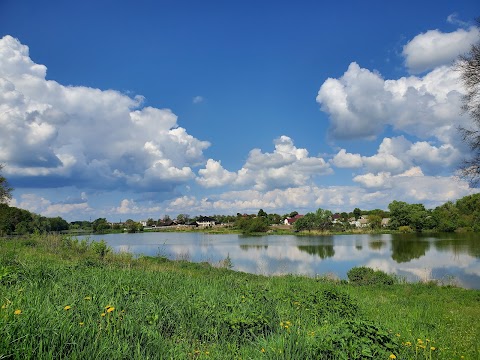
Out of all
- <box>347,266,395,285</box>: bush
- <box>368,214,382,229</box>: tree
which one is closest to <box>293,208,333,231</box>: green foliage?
<box>368,214,382,229</box>: tree

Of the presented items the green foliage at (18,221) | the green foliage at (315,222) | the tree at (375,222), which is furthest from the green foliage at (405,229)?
the green foliage at (18,221)

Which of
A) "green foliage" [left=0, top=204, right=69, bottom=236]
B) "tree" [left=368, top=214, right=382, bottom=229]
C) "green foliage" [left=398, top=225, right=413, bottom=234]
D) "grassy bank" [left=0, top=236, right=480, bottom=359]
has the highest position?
"green foliage" [left=0, top=204, right=69, bottom=236]

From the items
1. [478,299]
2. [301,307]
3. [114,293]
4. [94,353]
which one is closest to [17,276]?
[114,293]

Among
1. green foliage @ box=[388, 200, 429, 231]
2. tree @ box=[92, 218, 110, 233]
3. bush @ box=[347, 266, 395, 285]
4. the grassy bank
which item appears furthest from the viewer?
tree @ box=[92, 218, 110, 233]

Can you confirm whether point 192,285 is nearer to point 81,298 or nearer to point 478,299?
point 81,298

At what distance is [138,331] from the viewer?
5262mm

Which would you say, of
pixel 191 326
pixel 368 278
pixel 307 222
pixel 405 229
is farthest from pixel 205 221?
pixel 191 326

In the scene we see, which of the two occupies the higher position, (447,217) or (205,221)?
(447,217)

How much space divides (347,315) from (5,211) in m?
64.1

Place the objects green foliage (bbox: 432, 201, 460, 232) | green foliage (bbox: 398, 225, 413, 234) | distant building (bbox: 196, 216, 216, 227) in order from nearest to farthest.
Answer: green foliage (bbox: 432, 201, 460, 232), green foliage (bbox: 398, 225, 413, 234), distant building (bbox: 196, 216, 216, 227)

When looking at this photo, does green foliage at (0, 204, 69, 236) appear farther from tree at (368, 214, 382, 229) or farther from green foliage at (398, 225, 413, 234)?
tree at (368, 214, 382, 229)

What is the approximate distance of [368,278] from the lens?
2039 centimetres

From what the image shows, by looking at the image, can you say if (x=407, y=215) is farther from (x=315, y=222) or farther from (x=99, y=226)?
(x=99, y=226)

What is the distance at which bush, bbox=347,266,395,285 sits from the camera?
19922mm
